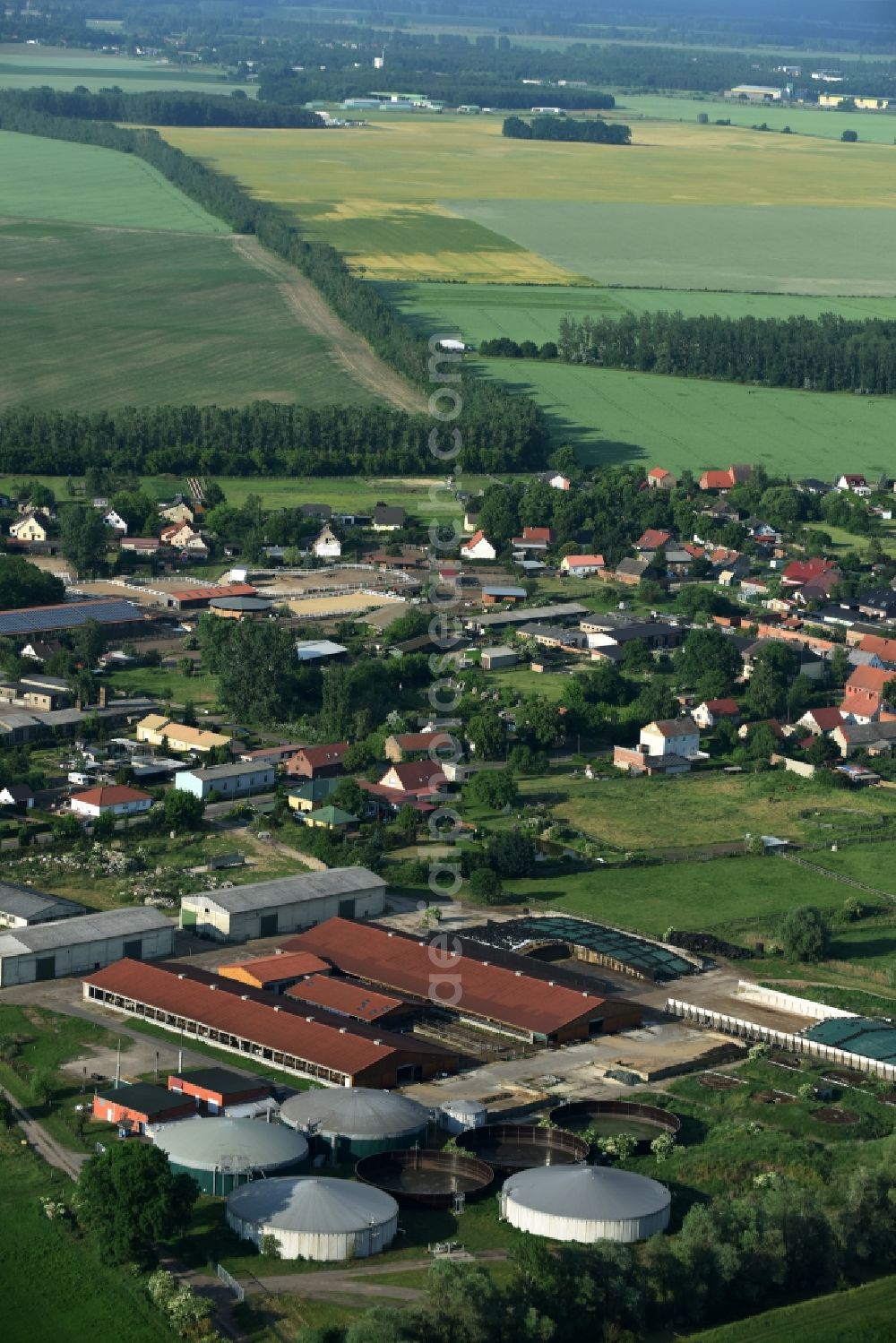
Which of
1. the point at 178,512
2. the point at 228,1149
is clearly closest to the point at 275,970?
the point at 228,1149

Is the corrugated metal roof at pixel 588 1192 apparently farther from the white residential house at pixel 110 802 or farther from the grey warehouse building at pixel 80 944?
the white residential house at pixel 110 802

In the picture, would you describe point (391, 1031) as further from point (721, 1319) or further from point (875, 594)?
point (875, 594)

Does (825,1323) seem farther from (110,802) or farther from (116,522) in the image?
(116,522)

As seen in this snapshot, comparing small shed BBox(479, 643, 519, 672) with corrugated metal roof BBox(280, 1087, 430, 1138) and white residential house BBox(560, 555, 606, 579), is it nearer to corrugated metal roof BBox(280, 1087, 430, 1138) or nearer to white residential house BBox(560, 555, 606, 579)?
white residential house BBox(560, 555, 606, 579)

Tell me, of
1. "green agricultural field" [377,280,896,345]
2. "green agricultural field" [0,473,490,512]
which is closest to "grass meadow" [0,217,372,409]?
"green agricultural field" [377,280,896,345]

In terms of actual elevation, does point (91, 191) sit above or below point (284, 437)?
Answer: above
